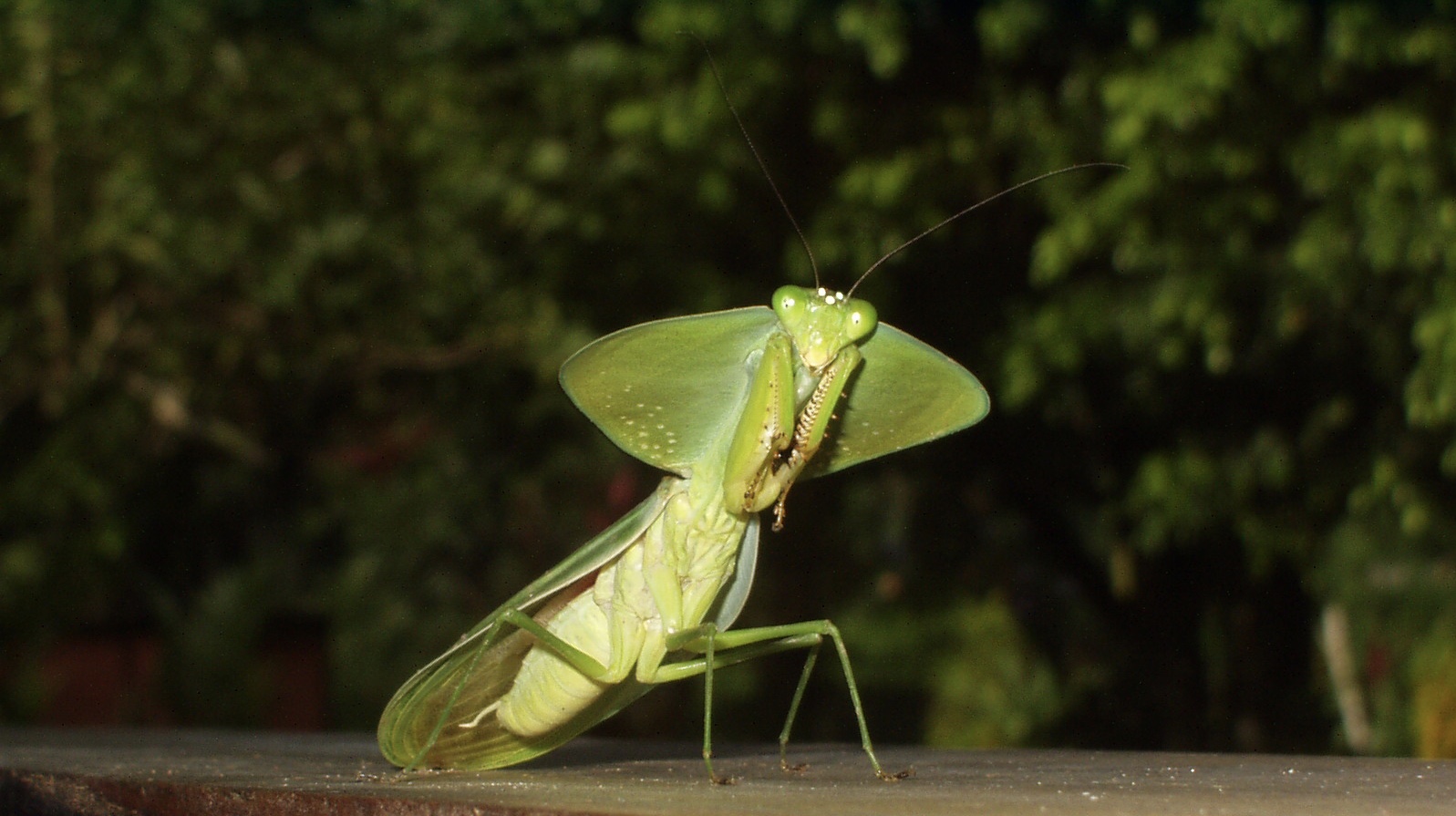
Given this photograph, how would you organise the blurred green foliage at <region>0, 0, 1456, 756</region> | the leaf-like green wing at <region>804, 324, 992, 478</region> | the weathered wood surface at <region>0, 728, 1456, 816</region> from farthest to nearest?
the blurred green foliage at <region>0, 0, 1456, 756</region> < the leaf-like green wing at <region>804, 324, 992, 478</region> < the weathered wood surface at <region>0, 728, 1456, 816</region>

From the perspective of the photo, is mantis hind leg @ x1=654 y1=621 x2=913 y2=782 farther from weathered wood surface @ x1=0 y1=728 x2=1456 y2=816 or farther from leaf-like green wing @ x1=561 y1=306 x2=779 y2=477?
leaf-like green wing @ x1=561 y1=306 x2=779 y2=477

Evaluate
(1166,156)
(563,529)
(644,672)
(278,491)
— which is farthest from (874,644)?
(644,672)

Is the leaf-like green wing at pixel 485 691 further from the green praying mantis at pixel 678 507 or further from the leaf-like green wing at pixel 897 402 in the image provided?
the leaf-like green wing at pixel 897 402

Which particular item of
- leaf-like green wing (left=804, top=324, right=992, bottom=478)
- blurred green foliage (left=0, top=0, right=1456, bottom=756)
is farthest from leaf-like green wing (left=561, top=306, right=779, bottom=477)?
blurred green foliage (left=0, top=0, right=1456, bottom=756)

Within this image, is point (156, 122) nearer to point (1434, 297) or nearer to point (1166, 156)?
point (1166, 156)

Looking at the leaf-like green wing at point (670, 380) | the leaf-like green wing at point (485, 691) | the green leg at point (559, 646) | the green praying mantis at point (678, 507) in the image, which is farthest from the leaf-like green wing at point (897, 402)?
the green leg at point (559, 646)
